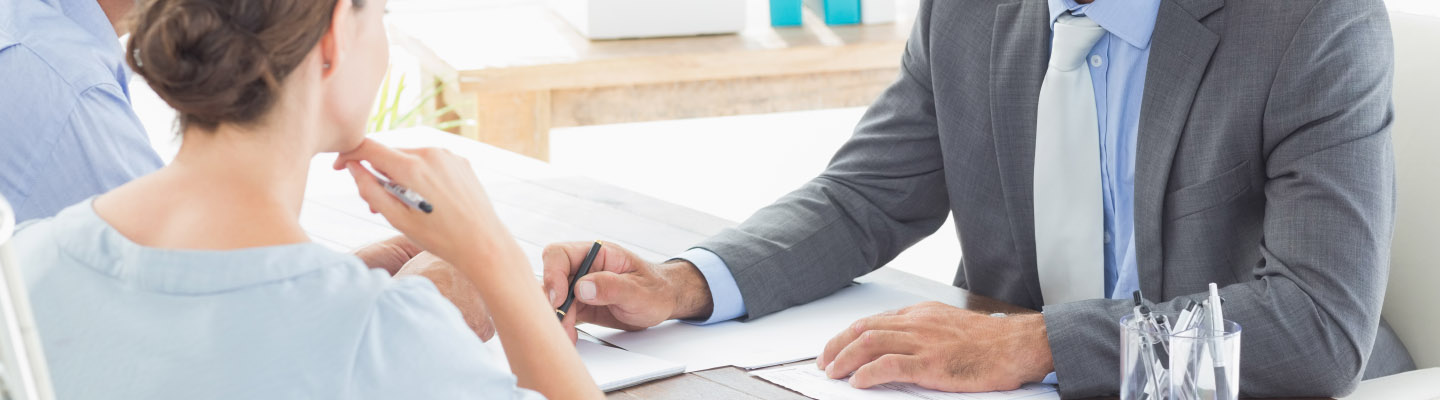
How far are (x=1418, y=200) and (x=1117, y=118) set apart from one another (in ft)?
1.18

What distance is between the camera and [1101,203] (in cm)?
157

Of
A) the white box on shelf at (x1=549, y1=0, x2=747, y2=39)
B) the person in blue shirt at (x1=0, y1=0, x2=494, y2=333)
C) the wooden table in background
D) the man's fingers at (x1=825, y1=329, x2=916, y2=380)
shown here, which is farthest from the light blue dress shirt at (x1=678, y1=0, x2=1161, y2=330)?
the white box on shelf at (x1=549, y1=0, x2=747, y2=39)

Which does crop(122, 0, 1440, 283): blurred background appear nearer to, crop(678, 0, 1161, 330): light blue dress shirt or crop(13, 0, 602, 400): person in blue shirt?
crop(678, 0, 1161, 330): light blue dress shirt

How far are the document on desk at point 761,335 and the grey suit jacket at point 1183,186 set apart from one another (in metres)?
0.03

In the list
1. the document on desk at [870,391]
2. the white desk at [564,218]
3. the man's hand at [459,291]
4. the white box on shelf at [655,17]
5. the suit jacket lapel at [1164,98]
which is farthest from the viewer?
the white box on shelf at [655,17]

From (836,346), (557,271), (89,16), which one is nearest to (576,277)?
(557,271)

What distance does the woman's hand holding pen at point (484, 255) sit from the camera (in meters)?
0.99

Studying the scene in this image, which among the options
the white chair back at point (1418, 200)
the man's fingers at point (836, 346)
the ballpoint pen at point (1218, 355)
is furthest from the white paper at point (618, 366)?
the white chair back at point (1418, 200)

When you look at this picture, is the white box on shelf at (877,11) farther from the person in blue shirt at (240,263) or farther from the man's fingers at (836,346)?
the person in blue shirt at (240,263)

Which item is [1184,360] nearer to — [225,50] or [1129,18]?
[1129,18]

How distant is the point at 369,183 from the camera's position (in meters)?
0.99

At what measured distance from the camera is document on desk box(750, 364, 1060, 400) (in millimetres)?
1217

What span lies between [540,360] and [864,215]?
0.75 m

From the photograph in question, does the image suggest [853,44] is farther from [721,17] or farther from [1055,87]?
[1055,87]
